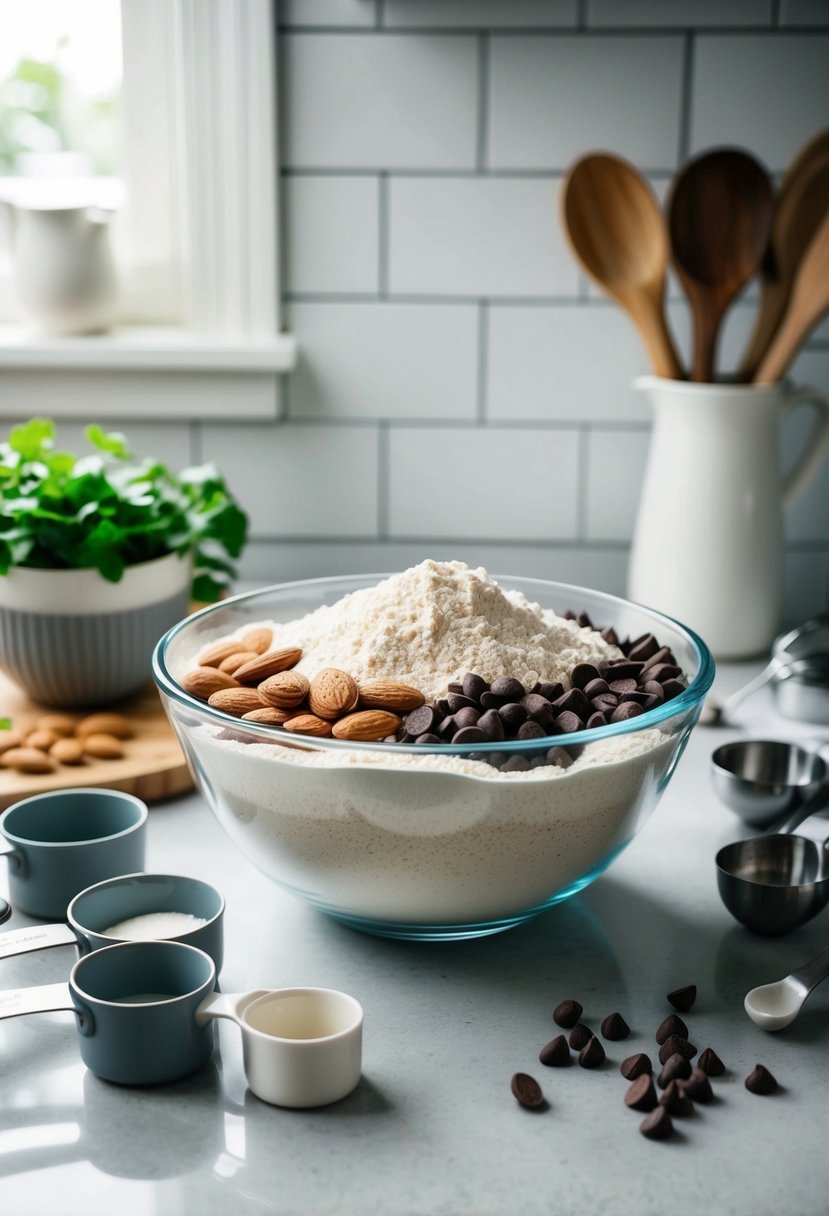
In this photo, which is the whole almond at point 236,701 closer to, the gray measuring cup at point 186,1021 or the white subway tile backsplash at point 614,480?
the gray measuring cup at point 186,1021

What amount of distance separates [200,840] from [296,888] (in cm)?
22

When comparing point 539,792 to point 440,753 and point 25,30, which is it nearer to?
point 440,753

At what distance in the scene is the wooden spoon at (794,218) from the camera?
4.46 ft

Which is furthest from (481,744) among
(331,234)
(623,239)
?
(331,234)

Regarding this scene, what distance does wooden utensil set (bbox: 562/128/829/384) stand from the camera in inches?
53.4

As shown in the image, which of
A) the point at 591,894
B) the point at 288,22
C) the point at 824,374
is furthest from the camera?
the point at 824,374

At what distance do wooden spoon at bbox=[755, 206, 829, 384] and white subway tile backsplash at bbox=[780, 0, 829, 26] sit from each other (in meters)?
0.24

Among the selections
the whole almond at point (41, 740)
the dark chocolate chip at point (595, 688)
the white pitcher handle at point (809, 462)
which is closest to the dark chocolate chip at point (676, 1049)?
the dark chocolate chip at point (595, 688)

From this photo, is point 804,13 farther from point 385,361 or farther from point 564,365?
point 385,361

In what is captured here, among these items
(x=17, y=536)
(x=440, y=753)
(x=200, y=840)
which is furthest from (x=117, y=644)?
(x=440, y=753)

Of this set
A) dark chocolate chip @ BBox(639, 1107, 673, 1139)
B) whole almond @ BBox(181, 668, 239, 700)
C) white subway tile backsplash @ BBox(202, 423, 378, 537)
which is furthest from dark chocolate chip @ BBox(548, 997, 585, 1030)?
white subway tile backsplash @ BBox(202, 423, 378, 537)

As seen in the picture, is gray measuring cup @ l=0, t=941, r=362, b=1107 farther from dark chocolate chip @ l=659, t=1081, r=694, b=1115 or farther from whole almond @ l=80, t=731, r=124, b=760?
whole almond @ l=80, t=731, r=124, b=760

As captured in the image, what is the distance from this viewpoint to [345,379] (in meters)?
1.55

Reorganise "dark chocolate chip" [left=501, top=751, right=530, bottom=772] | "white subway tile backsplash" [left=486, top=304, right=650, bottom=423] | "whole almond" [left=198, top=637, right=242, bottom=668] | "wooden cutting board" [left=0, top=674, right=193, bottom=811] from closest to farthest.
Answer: "dark chocolate chip" [left=501, top=751, right=530, bottom=772], "whole almond" [left=198, top=637, right=242, bottom=668], "wooden cutting board" [left=0, top=674, right=193, bottom=811], "white subway tile backsplash" [left=486, top=304, right=650, bottom=423]
